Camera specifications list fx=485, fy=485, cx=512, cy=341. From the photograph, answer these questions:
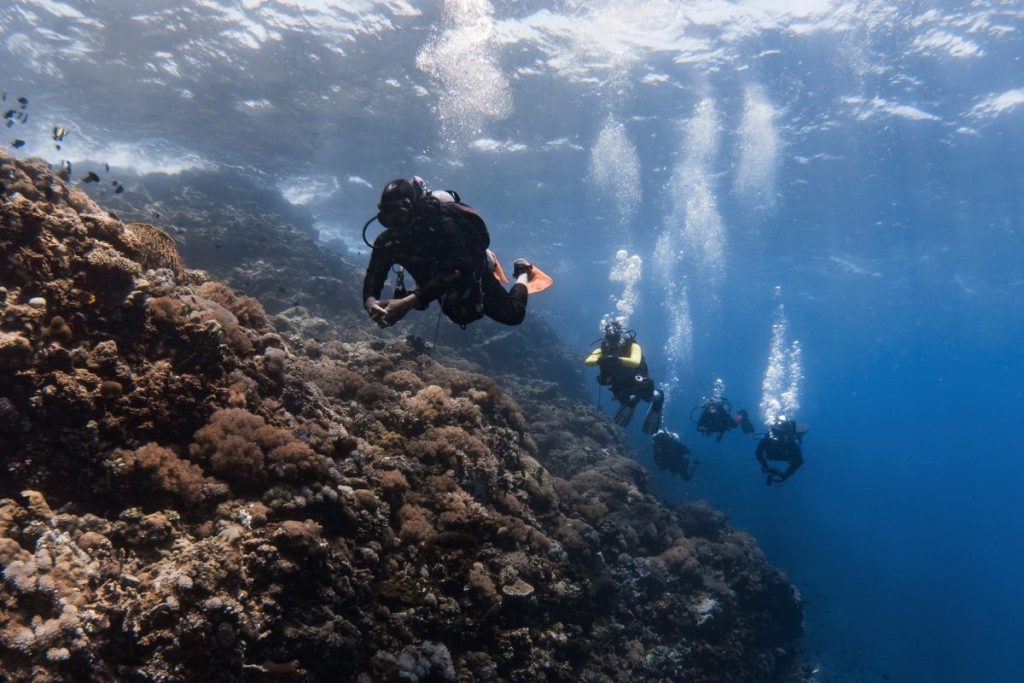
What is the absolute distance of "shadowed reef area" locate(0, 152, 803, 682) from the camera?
3123 millimetres

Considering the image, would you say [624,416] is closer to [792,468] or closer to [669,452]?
[669,452]

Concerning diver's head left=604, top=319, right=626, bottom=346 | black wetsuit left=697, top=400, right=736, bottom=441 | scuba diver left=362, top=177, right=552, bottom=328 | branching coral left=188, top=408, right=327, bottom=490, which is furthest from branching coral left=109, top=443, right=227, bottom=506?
black wetsuit left=697, top=400, right=736, bottom=441

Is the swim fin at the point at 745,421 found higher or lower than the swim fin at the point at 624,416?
higher

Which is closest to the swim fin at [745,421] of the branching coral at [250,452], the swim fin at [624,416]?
the swim fin at [624,416]

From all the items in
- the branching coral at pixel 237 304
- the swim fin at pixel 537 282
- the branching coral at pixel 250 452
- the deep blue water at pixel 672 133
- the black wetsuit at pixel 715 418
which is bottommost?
the branching coral at pixel 250 452

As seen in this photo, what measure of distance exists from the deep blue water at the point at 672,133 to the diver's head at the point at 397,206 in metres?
16.8

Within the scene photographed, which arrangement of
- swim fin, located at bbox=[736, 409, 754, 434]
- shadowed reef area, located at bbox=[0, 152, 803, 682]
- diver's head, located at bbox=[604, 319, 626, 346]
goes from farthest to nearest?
swim fin, located at bbox=[736, 409, 754, 434]
diver's head, located at bbox=[604, 319, 626, 346]
shadowed reef area, located at bbox=[0, 152, 803, 682]

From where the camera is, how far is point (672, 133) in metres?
25.9

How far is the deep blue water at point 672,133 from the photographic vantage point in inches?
743

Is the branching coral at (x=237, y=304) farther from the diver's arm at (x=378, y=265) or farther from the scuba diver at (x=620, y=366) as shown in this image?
the scuba diver at (x=620, y=366)

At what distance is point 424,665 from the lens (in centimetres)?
419

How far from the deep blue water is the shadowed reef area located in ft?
54.3

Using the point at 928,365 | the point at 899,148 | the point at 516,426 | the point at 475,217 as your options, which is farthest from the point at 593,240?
the point at 928,365

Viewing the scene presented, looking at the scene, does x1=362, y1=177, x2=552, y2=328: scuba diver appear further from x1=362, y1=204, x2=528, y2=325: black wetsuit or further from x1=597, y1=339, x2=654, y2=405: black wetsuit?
x1=597, y1=339, x2=654, y2=405: black wetsuit
